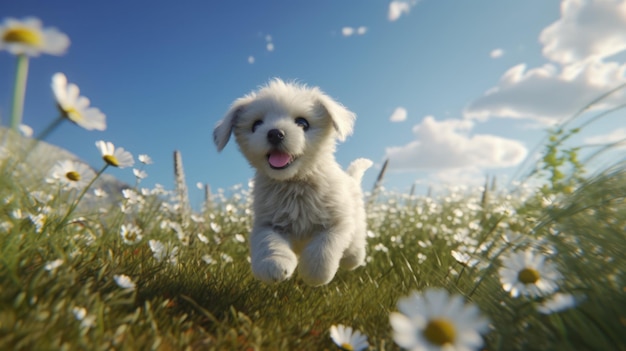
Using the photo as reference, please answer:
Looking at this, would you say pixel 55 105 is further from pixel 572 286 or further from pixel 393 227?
pixel 393 227

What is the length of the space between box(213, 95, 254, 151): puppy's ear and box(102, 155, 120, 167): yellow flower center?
1.04 m

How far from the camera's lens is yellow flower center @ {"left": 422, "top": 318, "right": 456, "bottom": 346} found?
1.47m

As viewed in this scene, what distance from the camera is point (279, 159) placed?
324cm

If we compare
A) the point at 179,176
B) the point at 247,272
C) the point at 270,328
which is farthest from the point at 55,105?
the point at 179,176

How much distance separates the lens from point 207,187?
751 centimetres

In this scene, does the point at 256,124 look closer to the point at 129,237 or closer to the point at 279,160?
the point at 279,160

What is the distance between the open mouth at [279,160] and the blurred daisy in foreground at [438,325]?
1.89 meters

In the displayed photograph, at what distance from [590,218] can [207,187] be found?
6.24 metres

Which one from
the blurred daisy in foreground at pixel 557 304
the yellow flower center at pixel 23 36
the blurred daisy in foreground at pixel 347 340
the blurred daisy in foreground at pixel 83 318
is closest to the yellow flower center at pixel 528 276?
the blurred daisy in foreground at pixel 557 304

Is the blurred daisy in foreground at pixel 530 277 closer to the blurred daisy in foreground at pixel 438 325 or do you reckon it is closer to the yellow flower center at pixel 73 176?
the blurred daisy in foreground at pixel 438 325

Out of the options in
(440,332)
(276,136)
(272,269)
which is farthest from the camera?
(276,136)

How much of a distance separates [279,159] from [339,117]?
66 centimetres

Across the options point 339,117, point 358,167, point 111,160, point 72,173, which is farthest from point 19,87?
point 358,167

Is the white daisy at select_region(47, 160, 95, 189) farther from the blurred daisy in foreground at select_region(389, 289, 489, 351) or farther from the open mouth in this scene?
the blurred daisy in foreground at select_region(389, 289, 489, 351)
